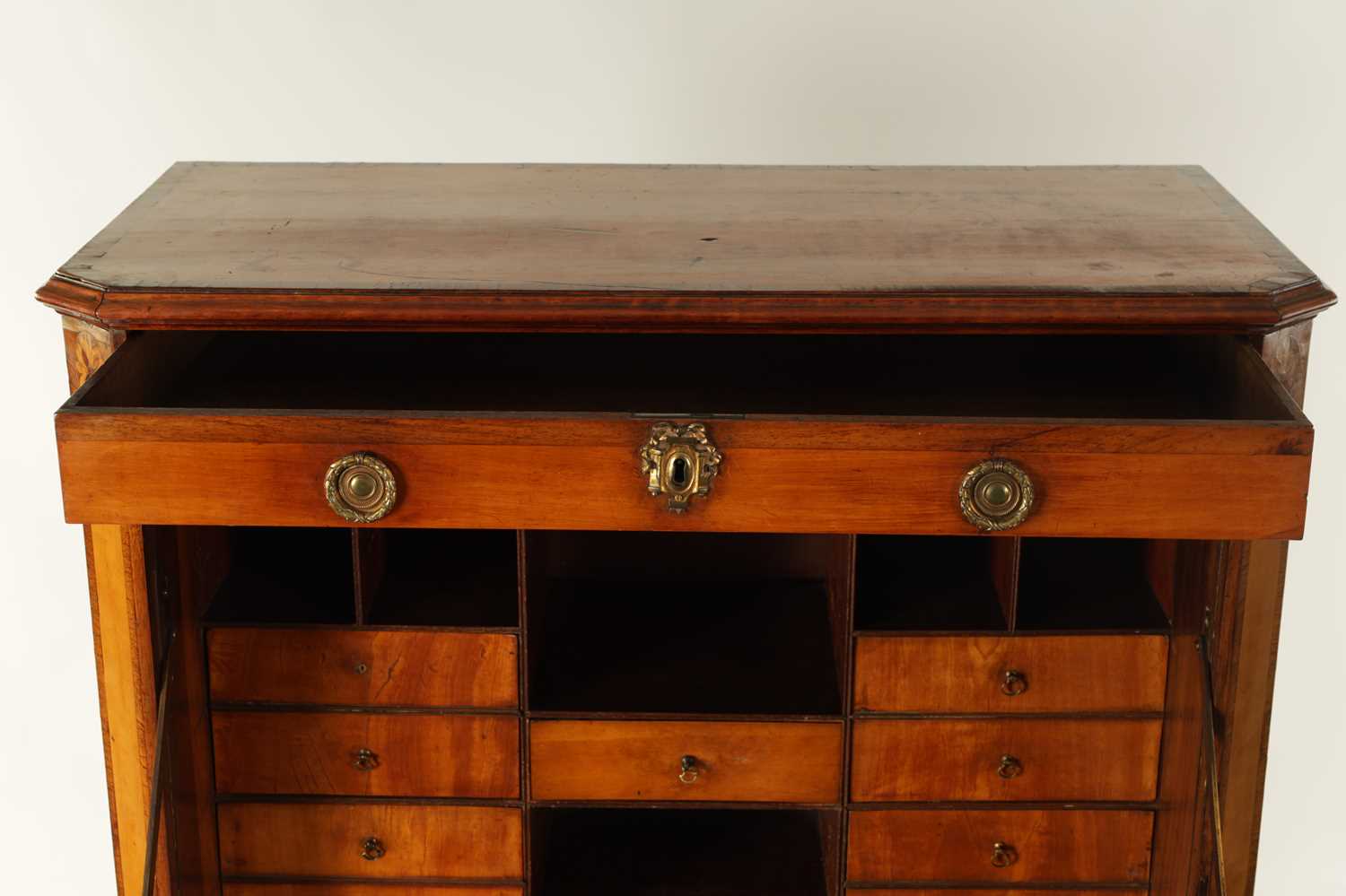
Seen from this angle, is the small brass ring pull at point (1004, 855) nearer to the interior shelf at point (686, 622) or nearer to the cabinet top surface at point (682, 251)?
the interior shelf at point (686, 622)

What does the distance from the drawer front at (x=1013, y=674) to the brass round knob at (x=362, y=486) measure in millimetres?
565

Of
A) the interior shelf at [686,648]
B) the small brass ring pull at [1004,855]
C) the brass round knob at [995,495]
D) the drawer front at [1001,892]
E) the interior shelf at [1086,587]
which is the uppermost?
the brass round knob at [995,495]

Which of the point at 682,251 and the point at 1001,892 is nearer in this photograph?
the point at 682,251

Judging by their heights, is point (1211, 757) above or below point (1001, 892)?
above

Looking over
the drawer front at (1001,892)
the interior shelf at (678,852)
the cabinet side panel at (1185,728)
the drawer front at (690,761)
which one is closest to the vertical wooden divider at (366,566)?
the drawer front at (690,761)

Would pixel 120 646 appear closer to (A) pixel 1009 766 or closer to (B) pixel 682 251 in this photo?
(B) pixel 682 251

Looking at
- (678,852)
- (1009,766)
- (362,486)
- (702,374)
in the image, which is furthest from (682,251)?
(678,852)

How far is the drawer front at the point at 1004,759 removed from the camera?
2471mm

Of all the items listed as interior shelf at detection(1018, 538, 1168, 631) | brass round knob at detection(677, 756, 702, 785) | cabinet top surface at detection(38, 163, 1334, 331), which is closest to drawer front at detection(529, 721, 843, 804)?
brass round knob at detection(677, 756, 702, 785)

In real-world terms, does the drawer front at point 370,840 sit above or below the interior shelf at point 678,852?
above

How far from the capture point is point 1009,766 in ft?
8.13

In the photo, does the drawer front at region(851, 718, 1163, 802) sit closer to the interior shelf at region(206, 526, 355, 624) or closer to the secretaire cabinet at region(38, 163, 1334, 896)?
the secretaire cabinet at region(38, 163, 1334, 896)

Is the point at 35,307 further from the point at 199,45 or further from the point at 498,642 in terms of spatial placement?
the point at 498,642

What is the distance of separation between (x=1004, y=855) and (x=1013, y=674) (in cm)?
21
